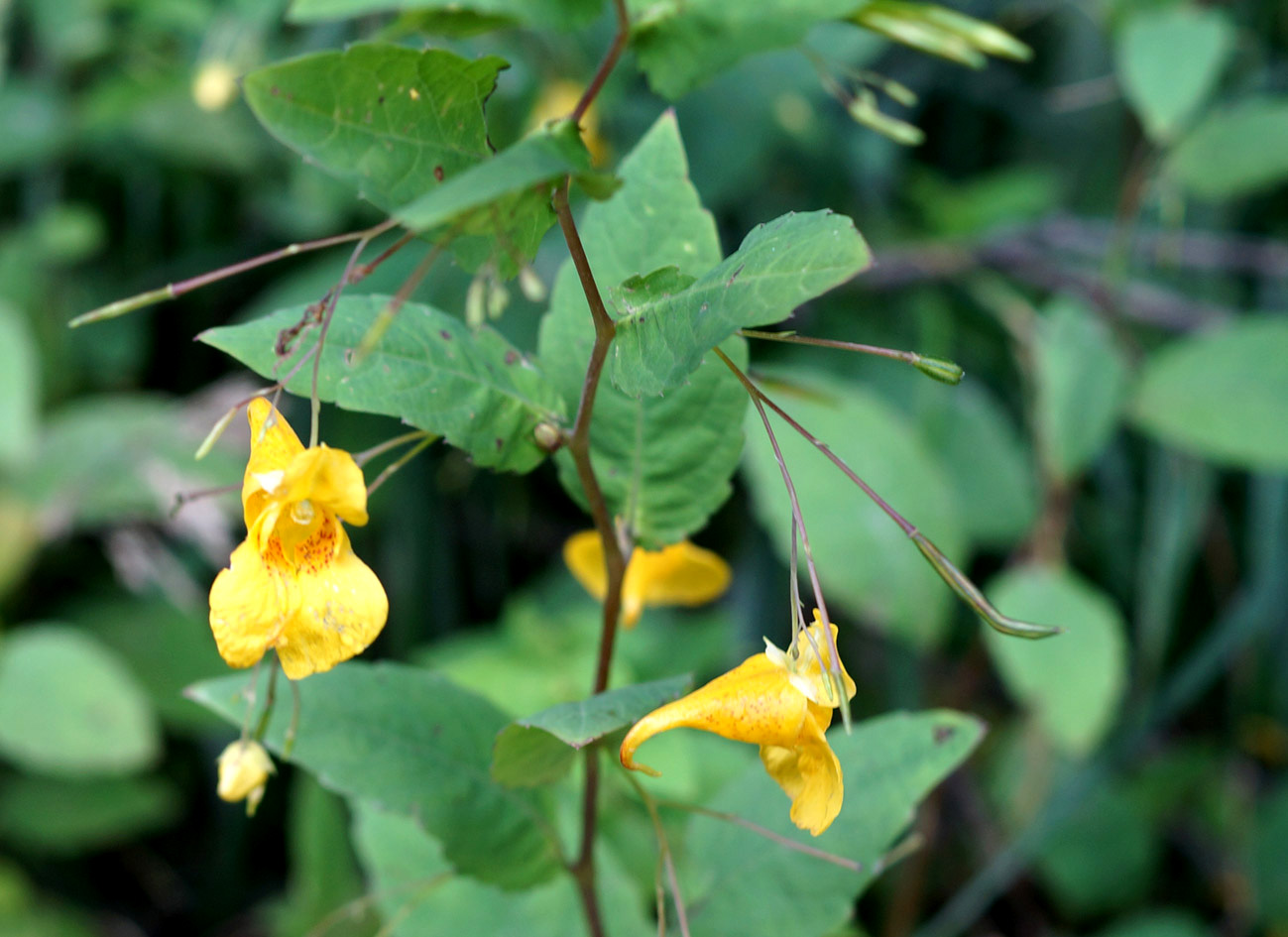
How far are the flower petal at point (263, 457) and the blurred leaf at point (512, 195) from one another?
0.11 meters

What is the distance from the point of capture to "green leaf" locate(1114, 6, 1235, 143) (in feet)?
3.41

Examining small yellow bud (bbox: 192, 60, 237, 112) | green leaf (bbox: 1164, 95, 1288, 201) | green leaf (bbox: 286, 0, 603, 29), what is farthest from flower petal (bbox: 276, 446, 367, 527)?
green leaf (bbox: 1164, 95, 1288, 201)

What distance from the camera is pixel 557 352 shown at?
1.69ft

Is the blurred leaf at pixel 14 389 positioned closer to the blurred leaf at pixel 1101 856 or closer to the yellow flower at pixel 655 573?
the yellow flower at pixel 655 573

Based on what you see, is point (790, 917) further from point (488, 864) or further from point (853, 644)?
point (853, 644)

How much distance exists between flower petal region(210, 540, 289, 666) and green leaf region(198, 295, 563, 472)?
7cm

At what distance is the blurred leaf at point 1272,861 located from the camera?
49.3 inches

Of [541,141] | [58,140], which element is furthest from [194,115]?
[541,141]

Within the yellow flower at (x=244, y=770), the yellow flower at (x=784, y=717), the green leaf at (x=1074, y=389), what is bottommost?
the green leaf at (x=1074, y=389)

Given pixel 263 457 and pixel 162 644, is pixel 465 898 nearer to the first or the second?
pixel 263 457

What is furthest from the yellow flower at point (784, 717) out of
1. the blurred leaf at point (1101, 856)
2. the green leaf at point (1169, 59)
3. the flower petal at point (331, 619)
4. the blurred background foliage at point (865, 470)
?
the blurred leaf at point (1101, 856)

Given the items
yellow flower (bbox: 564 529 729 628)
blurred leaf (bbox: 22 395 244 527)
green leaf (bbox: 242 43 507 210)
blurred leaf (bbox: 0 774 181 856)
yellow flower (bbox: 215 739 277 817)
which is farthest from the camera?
blurred leaf (bbox: 22 395 244 527)

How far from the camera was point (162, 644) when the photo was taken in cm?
141

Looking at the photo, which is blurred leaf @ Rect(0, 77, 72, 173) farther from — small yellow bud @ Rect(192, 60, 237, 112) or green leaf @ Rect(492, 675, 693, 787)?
green leaf @ Rect(492, 675, 693, 787)
